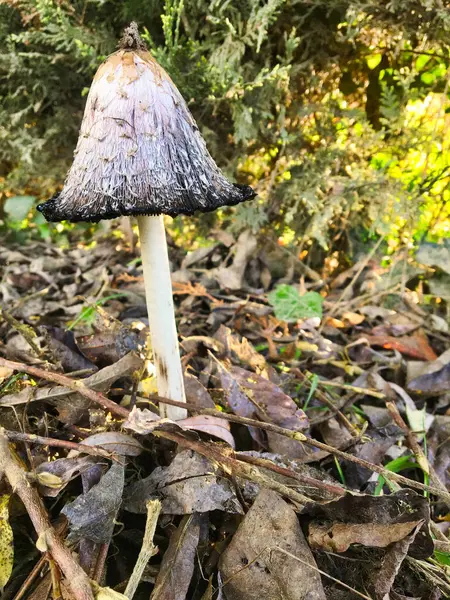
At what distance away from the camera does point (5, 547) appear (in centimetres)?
126

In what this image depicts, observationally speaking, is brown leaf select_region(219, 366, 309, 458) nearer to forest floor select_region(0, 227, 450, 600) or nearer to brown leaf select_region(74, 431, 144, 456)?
forest floor select_region(0, 227, 450, 600)

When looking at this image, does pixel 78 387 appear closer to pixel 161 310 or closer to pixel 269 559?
pixel 161 310

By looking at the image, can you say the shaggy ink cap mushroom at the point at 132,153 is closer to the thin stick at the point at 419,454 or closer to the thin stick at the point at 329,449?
the thin stick at the point at 329,449

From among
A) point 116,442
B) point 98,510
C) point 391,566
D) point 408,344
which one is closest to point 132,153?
point 116,442

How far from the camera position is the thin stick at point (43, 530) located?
116 cm

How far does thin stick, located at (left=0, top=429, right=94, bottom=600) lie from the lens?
3.81 ft

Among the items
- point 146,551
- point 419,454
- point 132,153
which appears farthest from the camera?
point 419,454

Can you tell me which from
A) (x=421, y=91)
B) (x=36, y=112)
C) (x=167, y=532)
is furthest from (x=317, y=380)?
(x=36, y=112)

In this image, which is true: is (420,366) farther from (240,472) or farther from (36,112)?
(36,112)

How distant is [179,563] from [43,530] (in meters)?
0.35

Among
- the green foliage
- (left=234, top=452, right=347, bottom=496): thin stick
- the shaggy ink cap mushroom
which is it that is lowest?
the green foliage

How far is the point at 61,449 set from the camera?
1585 millimetres

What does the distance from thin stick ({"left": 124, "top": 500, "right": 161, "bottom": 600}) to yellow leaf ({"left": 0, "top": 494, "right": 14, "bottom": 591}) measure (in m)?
0.30

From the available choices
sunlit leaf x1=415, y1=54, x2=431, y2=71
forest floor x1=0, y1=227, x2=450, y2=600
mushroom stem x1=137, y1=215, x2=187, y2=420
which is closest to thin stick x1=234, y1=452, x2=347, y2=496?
forest floor x1=0, y1=227, x2=450, y2=600
